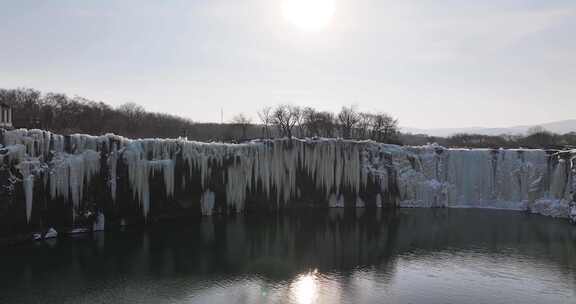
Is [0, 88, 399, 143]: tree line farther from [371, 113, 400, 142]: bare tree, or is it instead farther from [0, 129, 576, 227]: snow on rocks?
[0, 129, 576, 227]: snow on rocks

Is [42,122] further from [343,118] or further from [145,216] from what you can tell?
[343,118]

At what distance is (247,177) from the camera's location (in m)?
39.1

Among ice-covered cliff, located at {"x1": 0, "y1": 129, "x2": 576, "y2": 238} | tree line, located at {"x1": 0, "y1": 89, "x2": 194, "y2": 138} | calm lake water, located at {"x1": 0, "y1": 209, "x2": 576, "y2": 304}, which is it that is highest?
tree line, located at {"x1": 0, "y1": 89, "x2": 194, "y2": 138}

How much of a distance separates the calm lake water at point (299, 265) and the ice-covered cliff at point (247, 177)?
8.02 feet

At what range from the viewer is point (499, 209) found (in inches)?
1705

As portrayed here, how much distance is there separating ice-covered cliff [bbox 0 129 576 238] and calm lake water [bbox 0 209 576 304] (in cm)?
244

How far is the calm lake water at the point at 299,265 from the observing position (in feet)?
59.7

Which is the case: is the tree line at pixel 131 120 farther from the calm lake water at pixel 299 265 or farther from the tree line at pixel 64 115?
the calm lake water at pixel 299 265

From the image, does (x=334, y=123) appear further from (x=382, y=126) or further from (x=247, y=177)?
(x=247, y=177)

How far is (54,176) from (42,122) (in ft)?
102

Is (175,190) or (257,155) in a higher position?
(257,155)

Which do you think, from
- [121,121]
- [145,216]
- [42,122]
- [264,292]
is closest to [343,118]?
[121,121]

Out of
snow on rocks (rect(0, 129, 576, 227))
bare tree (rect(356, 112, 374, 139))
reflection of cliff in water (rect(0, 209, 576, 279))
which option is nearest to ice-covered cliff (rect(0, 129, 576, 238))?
snow on rocks (rect(0, 129, 576, 227))

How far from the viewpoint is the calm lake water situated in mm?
18188
